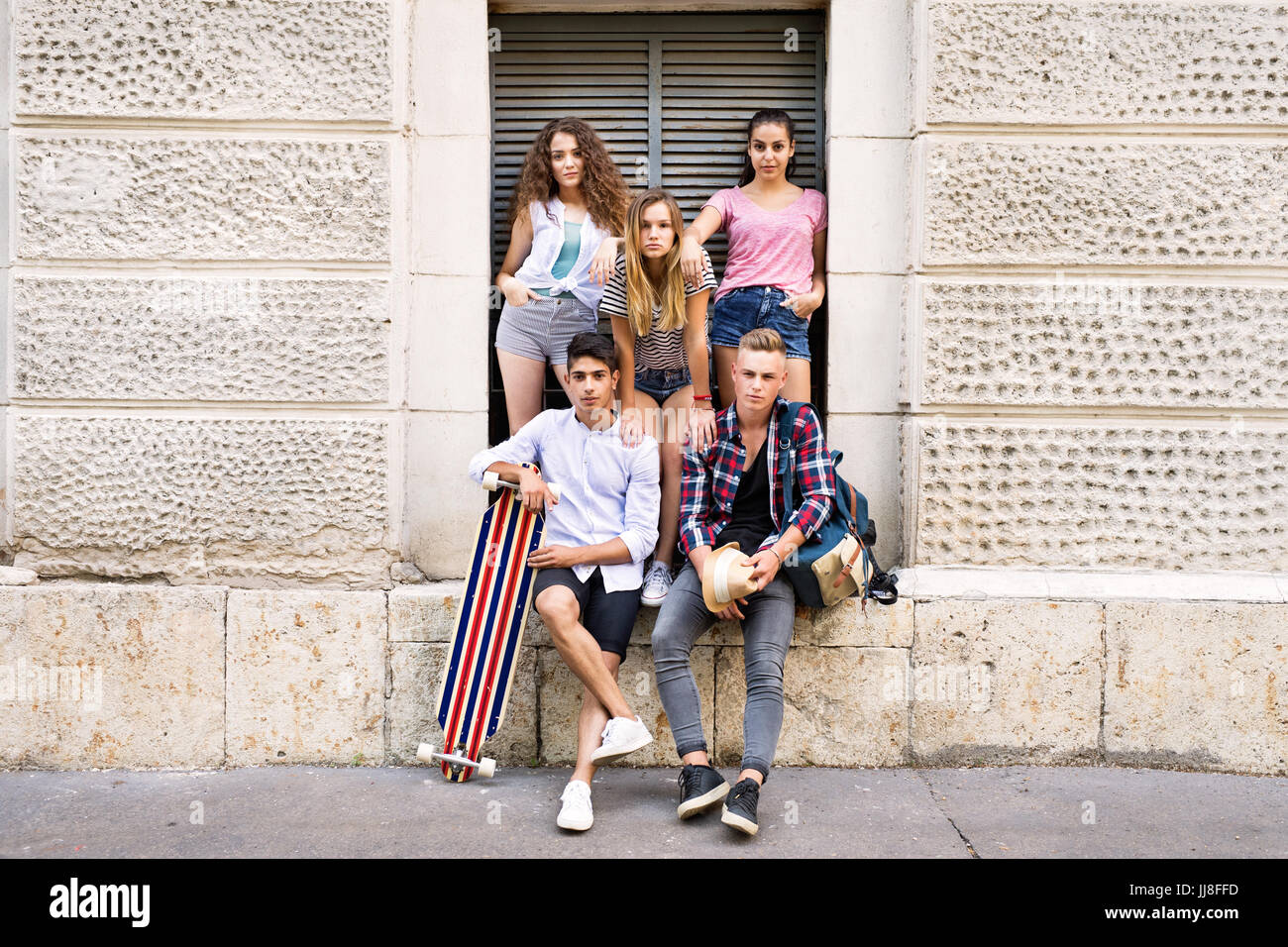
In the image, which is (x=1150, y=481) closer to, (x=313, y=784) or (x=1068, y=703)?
(x=1068, y=703)

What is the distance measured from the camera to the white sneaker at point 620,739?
3.65m

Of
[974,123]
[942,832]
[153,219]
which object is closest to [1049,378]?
[974,123]

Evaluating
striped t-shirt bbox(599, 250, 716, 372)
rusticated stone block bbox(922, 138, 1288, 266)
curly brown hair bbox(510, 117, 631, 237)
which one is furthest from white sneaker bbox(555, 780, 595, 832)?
rusticated stone block bbox(922, 138, 1288, 266)

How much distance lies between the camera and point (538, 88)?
190 inches

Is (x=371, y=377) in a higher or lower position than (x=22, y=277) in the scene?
lower

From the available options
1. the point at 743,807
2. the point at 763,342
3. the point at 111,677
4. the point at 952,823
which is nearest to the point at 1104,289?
the point at 763,342

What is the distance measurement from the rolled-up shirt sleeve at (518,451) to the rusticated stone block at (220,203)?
1.04m

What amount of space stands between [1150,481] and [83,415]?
4.60 metres

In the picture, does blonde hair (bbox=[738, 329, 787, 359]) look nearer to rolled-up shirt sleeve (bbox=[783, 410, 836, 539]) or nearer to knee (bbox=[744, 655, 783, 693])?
rolled-up shirt sleeve (bbox=[783, 410, 836, 539])

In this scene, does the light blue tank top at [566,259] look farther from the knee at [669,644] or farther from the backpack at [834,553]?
the knee at [669,644]

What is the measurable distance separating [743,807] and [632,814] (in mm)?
494

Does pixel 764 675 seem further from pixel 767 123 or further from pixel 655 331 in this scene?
pixel 767 123

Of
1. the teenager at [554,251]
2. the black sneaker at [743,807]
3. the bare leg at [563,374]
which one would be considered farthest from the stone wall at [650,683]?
the teenager at [554,251]

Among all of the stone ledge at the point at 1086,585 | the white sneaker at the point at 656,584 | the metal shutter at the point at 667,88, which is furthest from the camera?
the metal shutter at the point at 667,88
